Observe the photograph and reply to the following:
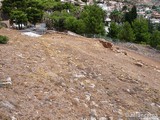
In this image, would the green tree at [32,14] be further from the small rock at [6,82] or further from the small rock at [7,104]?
the small rock at [7,104]

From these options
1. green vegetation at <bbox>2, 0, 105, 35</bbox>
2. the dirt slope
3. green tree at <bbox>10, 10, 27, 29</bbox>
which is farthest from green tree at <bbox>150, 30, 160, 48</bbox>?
the dirt slope

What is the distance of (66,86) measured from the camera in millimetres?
10375

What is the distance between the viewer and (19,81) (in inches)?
389

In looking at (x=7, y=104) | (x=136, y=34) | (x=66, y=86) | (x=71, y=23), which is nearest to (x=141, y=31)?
(x=136, y=34)

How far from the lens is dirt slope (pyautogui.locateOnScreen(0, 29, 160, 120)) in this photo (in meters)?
8.74

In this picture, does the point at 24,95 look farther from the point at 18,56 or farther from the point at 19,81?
the point at 18,56

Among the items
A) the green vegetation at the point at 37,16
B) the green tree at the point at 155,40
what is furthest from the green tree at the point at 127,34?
the green vegetation at the point at 37,16

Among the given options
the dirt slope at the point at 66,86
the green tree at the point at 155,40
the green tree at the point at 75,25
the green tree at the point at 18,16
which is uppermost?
the green tree at the point at 18,16

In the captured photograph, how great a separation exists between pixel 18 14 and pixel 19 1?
3.47 metres

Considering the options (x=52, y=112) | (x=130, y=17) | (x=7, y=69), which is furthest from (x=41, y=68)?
(x=130, y=17)

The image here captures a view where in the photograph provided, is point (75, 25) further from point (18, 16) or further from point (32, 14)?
point (18, 16)

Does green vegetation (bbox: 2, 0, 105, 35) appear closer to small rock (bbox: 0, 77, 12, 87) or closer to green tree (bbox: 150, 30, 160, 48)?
green tree (bbox: 150, 30, 160, 48)

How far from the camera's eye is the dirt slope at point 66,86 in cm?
874

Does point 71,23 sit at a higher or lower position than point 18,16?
lower
